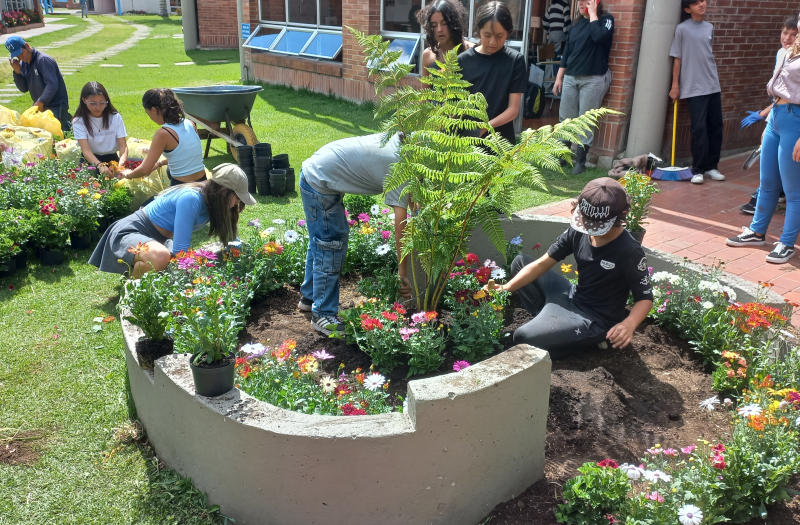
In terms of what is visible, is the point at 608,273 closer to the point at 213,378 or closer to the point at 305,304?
the point at 305,304

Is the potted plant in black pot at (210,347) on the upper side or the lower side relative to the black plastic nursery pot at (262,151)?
upper

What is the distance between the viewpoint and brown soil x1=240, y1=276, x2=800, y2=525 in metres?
2.73

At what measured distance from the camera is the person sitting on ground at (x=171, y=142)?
18.2 ft

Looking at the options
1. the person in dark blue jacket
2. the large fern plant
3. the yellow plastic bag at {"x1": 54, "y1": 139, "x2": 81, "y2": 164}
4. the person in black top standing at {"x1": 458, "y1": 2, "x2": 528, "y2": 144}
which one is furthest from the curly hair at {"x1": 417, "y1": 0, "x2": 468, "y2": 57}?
the person in dark blue jacket

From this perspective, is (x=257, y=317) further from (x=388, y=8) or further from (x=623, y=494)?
(x=388, y=8)

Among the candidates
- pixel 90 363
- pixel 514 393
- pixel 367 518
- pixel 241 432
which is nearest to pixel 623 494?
pixel 514 393

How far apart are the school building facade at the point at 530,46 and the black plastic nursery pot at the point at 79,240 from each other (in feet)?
19.2

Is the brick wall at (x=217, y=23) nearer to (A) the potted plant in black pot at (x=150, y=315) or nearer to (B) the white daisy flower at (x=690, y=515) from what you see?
(A) the potted plant in black pot at (x=150, y=315)

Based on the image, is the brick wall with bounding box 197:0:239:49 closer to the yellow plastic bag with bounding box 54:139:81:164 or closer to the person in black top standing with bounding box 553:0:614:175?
the yellow plastic bag with bounding box 54:139:81:164

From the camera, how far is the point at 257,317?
4133 mm

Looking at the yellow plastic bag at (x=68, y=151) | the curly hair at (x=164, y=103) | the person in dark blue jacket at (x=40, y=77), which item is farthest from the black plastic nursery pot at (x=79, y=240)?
the person in dark blue jacket at (x=40, y=77)

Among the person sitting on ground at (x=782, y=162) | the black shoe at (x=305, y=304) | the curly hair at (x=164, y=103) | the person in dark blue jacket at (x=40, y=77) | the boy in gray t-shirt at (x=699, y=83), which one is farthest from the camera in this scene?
the person in dark blue jacket at (x=40, y=77)

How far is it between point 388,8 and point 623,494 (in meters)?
10.6

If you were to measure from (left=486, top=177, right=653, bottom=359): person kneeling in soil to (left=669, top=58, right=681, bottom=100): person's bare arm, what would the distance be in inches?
197
